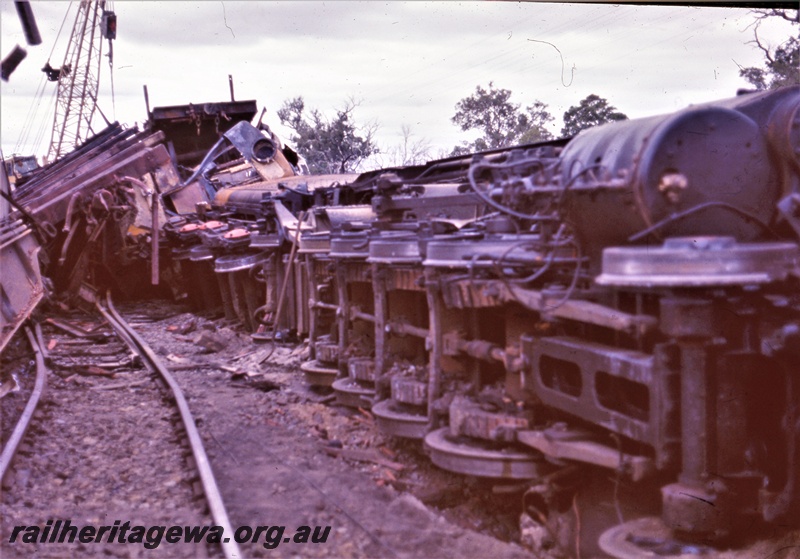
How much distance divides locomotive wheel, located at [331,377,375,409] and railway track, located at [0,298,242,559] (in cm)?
127

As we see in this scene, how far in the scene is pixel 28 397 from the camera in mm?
8828

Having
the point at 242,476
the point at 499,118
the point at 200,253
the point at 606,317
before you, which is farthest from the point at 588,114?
the point at 606,317

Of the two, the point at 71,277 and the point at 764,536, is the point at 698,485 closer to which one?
the point at 764,536

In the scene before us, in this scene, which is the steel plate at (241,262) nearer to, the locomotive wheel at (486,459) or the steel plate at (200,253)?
the steel plate at (200,253)

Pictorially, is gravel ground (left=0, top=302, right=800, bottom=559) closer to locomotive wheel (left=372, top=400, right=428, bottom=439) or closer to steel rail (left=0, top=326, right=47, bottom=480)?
steel rail (left=0, top=326, right=47, bottom=480)

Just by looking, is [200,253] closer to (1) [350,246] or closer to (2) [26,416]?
(2) [26,416]

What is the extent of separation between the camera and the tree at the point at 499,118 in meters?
15.5

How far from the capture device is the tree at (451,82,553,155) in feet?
50.9

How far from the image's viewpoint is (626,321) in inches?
148

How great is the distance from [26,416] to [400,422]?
11.7 feet

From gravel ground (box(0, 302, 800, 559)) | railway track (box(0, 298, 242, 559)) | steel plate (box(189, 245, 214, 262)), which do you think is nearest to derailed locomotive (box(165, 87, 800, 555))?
gravel ground (box(0, 302, 800, 559))

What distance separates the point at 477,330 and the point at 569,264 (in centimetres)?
132

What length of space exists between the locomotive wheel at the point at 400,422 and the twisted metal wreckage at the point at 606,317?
0.05 ft

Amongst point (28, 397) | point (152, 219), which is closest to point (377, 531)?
point (28, 397)
